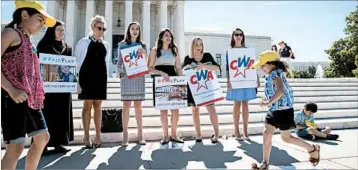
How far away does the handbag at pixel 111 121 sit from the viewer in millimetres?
5477

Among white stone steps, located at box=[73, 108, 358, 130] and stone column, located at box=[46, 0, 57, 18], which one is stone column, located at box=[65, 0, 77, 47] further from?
white stone steps, located at box=[73, 108, 358, 130]

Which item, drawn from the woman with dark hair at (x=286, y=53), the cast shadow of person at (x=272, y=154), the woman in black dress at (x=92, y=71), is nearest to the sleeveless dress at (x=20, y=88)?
the woman in black dress at (x=92, y=71)

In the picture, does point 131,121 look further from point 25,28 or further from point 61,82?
point 25,28

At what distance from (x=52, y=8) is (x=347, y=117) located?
40782 millimetres

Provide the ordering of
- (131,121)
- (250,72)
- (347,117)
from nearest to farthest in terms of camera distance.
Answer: (250,72) < (131,121) < (347,117)

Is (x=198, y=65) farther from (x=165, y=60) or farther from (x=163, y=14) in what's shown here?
(x=163, y=14)

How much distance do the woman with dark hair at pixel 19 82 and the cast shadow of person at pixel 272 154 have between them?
303 cm

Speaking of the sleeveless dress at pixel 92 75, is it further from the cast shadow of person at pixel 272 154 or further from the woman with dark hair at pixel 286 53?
the woman with dark hair at pixel 286 53

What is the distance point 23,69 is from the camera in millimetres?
2352

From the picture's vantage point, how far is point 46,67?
14.3ft

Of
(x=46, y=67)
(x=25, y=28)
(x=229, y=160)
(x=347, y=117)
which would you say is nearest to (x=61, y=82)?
(x=46, y=67)

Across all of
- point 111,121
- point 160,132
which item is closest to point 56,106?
point 111,121

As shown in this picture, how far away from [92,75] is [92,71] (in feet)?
0.23

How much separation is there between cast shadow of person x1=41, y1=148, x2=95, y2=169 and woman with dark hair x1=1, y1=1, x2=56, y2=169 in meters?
→ 1.33
